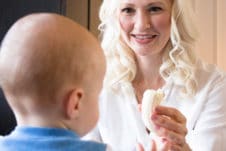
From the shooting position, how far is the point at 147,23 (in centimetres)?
139

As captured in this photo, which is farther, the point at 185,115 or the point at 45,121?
the point at 185,115

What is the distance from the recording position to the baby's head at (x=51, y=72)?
0.76m

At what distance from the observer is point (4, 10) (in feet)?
5.92

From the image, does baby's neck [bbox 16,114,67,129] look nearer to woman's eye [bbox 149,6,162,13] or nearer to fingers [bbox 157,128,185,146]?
fingers [bbox 157,128,185,146]

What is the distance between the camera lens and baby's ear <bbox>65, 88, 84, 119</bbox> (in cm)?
79

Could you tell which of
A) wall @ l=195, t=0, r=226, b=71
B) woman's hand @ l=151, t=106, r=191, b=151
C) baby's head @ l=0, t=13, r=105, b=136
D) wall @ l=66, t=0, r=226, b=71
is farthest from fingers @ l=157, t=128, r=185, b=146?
wall @ l=195, t=0, r=226, b=71

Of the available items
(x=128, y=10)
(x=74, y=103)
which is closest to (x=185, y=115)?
(x=128, y=10)

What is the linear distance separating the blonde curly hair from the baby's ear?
0.63 metres

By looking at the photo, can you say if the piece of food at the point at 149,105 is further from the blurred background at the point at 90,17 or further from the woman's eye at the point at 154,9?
the blurred background at the point at 90,17

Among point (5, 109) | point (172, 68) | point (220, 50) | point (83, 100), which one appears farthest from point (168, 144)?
point (220, 50)

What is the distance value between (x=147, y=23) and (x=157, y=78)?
0.20 m

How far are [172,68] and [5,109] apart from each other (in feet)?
2.58

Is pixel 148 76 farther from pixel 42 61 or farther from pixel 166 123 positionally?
pixel 42 61

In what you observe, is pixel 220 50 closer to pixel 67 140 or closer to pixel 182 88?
pixel 182 88
